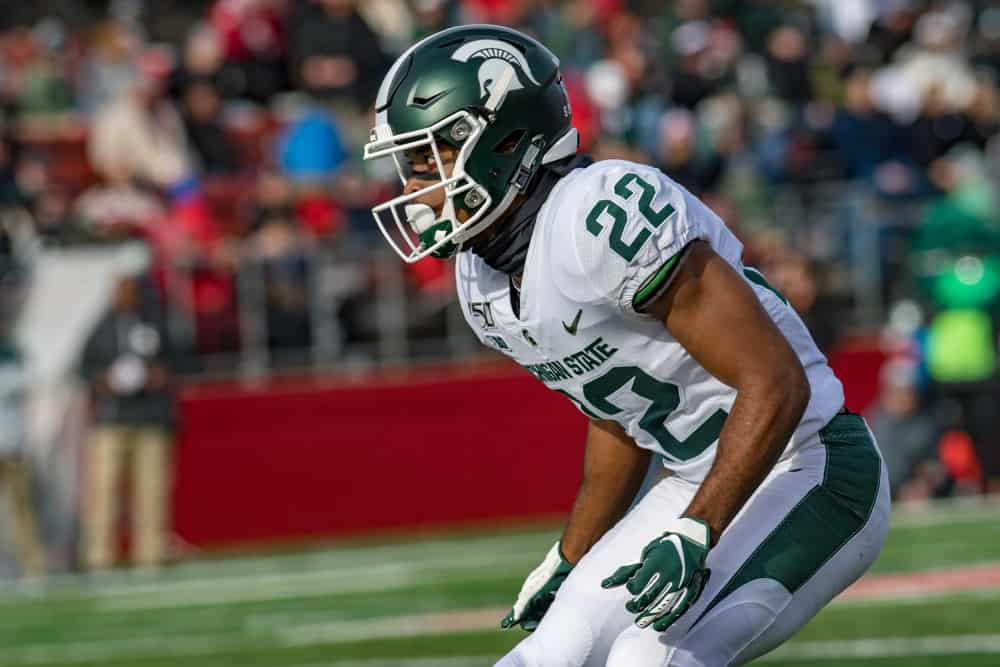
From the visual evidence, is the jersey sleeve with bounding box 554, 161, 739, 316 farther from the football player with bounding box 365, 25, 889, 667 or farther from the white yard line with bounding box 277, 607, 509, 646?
the white yard line with bounding box 277, 607, 509, 646

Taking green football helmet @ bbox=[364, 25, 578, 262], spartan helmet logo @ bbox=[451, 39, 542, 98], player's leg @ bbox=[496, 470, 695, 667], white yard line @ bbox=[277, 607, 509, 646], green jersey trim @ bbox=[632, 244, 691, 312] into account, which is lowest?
white yard line @ bbox=[277, 607, 509, 646]

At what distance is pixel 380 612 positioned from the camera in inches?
324

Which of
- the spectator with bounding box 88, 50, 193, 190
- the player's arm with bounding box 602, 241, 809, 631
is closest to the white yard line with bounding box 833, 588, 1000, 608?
the player's arm with bounding box 602, 241, 809, 631

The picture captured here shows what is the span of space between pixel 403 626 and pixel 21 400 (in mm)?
4265

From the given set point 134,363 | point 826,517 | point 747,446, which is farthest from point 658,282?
point 134,363

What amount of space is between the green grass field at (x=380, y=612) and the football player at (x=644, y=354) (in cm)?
267

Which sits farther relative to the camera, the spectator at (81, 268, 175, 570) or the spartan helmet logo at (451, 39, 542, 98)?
the spectator at (81, 268, 175, 570)

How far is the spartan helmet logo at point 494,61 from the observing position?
358cm

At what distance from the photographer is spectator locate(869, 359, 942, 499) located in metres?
11.3

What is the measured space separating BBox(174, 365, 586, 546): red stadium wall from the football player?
7.87m

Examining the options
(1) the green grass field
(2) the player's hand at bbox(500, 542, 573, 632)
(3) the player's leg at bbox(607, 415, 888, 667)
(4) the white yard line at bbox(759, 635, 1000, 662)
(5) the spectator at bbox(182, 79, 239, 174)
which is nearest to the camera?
(3) the player's leg at bbox(607, 415, 888, 667)

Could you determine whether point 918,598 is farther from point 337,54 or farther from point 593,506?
point 337,54

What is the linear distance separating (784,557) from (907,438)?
8009 mm

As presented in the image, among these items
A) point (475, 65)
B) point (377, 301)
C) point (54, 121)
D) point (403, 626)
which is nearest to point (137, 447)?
point (377, 301)
